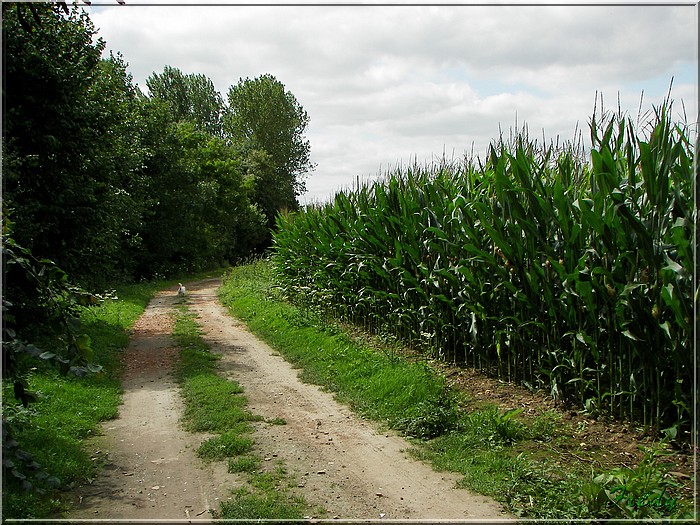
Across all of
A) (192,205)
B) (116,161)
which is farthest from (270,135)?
(116,161)

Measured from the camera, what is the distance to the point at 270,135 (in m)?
43.6

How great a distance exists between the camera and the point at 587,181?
6.16 m

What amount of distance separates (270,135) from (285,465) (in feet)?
132

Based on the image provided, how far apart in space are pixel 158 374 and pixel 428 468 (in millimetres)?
5084

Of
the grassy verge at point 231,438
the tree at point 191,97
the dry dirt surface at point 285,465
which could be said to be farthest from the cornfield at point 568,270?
the tree at point 191,97

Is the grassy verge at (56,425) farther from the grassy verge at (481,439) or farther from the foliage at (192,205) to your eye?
the foliage at (192,205)

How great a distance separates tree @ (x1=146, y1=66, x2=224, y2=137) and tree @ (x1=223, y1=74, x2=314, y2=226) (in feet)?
7.51

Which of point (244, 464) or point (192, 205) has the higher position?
point (192, 205)

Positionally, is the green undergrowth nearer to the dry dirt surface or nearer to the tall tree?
the dry dirt surface

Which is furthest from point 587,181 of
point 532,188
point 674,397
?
point 674,397

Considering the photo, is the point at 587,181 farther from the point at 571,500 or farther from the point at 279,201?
the point at 279,201

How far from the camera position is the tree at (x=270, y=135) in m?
40.5

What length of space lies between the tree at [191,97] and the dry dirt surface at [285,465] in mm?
38185

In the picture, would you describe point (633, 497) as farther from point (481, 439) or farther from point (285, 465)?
point (285, 465)
